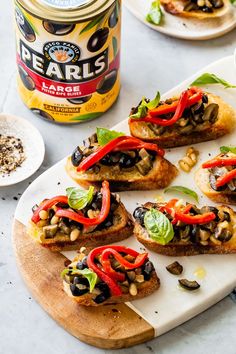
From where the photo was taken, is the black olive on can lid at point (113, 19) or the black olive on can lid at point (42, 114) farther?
the black olive on can lid at point (42, 114)

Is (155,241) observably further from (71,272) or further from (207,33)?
(207,33)

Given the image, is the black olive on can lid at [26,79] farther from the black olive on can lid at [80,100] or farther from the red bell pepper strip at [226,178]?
the red bell pepper strip at [226,178]

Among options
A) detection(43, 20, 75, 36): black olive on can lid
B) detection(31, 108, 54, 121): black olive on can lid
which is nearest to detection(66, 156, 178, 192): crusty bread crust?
detection(31, 108, 54, 121): black olive on can lid

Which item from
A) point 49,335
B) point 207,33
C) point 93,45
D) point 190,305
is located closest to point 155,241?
point 190,305

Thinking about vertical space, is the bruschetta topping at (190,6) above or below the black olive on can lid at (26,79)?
above

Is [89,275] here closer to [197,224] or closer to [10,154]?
[197,224]

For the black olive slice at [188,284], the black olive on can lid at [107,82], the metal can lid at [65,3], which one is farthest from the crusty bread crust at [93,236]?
the metal can lid at [65,3]

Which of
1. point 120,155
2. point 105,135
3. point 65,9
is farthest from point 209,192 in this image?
point 65,9
